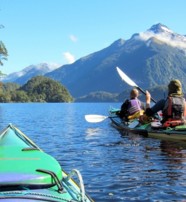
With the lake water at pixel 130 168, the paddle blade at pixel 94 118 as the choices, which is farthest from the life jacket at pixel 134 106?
the lake water at pixel 130 168

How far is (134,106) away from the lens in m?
22.0

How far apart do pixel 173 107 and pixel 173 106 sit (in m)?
0.08

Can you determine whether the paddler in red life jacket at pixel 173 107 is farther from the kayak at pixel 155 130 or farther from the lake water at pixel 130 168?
the lake water at pixel 130 168

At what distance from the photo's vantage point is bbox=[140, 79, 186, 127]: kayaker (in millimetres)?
16156

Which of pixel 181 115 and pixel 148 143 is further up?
pixel 181 115

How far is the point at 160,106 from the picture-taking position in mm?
17312

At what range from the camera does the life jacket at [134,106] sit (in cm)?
2183

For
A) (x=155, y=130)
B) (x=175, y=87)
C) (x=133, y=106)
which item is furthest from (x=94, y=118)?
(x=175, y=87)

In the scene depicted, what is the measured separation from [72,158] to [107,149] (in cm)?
278

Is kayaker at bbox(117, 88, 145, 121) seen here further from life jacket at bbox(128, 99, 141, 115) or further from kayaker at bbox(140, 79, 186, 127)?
kayaker at bbox(140, 79, 186, 127)

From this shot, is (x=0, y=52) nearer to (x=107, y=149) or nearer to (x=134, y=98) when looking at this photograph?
(x=134, y=98)

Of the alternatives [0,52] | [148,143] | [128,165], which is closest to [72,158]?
[128,165]

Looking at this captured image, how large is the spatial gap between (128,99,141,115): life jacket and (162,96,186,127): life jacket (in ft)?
14.5

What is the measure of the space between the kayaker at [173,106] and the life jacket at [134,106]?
3972mm
